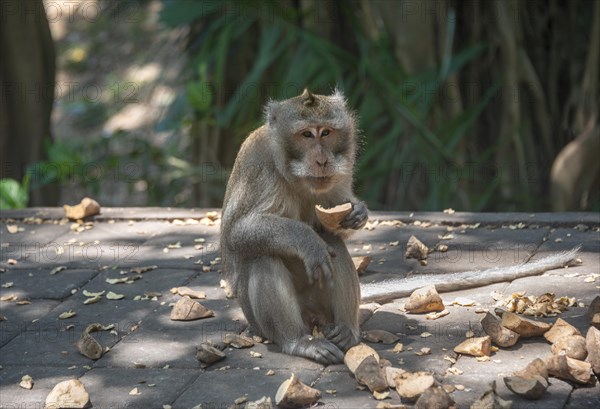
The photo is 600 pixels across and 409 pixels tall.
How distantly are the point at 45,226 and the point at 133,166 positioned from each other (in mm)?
4878

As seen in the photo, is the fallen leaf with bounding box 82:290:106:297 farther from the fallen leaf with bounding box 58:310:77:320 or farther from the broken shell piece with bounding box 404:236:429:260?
the broken shell piece with bounding box 404:236:429:260

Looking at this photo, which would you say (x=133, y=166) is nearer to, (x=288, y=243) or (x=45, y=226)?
(x=45, y=226)

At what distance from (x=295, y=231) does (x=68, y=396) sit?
1313 mm

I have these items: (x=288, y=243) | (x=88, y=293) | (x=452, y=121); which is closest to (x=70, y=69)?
(x=452, y=121)

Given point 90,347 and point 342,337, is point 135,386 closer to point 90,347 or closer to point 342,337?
point 90,347

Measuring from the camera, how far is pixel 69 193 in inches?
613

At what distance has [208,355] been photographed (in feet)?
15.4

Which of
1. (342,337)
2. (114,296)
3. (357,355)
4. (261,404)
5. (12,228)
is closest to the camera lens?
(261,404)

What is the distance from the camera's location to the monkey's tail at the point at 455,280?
217 inches

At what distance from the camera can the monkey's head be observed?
4.93 metres

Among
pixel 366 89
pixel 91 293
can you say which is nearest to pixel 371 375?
pixel 91 293

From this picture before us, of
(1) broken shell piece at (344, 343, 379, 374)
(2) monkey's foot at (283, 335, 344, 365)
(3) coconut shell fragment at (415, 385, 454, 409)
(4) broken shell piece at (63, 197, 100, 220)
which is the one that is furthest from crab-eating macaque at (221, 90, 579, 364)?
(4) broken shell piece at (63, 197, 100, 220)

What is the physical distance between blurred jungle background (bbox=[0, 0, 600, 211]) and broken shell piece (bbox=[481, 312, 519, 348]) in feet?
15.6

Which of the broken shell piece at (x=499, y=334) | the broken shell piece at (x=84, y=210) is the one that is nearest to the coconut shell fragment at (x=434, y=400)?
the broken shell piece at (x=499, y=334)
